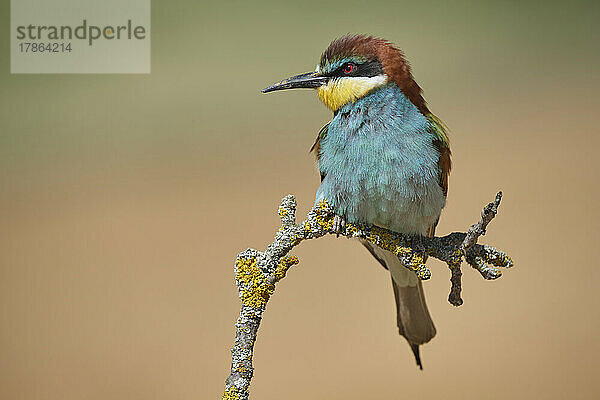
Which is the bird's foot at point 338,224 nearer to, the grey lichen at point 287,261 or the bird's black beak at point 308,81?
the grey lichen at point 287,261

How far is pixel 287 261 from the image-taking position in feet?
2.59

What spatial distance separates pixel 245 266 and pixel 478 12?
211 centimetres

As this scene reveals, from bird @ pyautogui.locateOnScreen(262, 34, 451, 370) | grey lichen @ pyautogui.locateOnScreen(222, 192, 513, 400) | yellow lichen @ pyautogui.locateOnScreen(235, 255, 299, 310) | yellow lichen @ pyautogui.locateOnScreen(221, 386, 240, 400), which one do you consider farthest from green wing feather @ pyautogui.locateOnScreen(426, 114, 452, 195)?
yellow lichen @ pyautogui.locateOnScreen(221, 386, 240, 400)

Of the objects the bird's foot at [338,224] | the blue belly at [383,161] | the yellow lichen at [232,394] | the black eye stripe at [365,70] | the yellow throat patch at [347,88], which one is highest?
the black eye stripe at [365,70]

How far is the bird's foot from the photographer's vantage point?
87cm

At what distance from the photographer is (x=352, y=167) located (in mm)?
888

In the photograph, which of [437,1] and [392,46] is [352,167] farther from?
[437,1]

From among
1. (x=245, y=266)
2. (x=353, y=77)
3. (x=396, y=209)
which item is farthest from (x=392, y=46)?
(x=245, y=266)

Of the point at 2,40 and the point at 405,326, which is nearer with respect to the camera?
the point at 405,326

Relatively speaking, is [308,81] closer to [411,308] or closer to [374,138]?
[374,138]

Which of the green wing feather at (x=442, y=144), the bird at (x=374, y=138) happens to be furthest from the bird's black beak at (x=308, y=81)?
the green wing feather at (x=442, y=144)

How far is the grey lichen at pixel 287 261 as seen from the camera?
0.74 metres

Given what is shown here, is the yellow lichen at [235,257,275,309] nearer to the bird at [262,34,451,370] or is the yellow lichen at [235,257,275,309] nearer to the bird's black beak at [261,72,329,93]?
the bird at [262,34,451,370]

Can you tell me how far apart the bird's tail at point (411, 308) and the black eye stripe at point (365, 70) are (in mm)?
255
